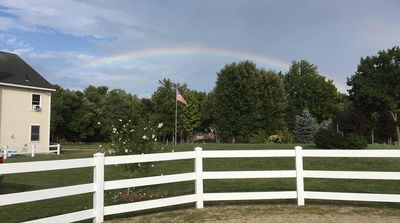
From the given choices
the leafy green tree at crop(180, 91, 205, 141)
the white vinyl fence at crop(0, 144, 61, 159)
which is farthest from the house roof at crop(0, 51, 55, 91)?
the leafy green tree at crop(180, 91, 205, 141)

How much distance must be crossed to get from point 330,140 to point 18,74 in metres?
31.0

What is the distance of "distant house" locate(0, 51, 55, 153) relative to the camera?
39375 millimetres

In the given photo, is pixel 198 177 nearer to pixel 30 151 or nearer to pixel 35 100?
pixel 30 151

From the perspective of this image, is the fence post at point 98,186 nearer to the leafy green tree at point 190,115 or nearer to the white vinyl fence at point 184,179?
the white vinyl fence at point 184,179

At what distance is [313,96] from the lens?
76.2 meters

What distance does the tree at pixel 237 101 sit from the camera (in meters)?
57.7

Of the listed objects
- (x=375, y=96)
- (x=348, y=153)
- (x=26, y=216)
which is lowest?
(x=26, y=216)

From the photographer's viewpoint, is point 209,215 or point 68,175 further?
point 68,175

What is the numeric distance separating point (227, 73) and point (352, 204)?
49.2 metres

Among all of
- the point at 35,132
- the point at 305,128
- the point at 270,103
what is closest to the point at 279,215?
the point at 35,132

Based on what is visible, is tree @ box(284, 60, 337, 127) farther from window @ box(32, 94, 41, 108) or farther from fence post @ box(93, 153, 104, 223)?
fence post @ box(93, 153, 104, 223)

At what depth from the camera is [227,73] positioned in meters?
59.3

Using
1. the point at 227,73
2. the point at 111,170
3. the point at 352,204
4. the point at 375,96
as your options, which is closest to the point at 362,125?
the point at 375,96

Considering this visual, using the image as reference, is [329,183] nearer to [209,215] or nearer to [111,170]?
[209,215]
